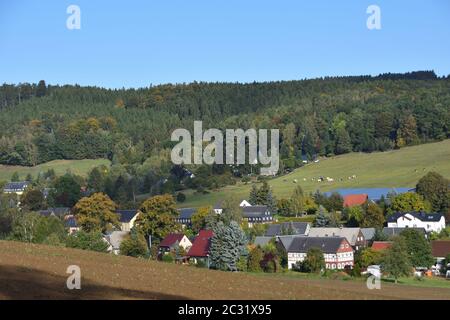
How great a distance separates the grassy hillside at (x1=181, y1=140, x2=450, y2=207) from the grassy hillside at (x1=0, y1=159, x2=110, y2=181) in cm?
3161

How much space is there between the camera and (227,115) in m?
155

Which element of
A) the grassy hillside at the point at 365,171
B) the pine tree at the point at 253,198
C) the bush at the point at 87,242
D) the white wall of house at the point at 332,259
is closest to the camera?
the bush at the point at 87,242

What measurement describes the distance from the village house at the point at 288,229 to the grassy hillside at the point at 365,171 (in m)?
18.2

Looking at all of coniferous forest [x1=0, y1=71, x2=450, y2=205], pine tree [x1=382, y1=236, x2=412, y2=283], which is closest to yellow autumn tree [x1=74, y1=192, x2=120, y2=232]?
coniferous forest [x1=0, y1=71, x2=450, y2=205]

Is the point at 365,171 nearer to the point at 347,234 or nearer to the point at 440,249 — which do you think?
the point at 347,234

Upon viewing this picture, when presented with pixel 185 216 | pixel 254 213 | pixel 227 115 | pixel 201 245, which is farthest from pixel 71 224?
pixel 227 115

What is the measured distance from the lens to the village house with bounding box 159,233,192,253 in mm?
58963

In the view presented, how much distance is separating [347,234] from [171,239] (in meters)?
13.2

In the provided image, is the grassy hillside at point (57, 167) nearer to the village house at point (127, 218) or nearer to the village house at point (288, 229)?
the village house at point (127, 218)

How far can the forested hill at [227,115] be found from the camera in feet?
394

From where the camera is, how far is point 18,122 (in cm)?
14712

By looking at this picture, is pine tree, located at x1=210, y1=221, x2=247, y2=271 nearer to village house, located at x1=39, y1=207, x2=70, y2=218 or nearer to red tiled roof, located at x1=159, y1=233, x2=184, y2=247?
red tiled roof, located at x1=159, y1=233, x2=184, y2=247

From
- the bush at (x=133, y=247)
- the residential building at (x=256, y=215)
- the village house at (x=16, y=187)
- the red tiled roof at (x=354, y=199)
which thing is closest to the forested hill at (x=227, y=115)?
the village house at (x=16, y=187)
